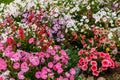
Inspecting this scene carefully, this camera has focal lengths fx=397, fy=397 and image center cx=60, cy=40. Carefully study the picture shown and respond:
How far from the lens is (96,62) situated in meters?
6.74

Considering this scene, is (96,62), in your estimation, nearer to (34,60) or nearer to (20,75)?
(34,60)

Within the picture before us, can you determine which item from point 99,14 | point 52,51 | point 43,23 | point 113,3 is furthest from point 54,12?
point 52,51

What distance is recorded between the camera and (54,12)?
344 inches

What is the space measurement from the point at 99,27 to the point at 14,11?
7.11 feet

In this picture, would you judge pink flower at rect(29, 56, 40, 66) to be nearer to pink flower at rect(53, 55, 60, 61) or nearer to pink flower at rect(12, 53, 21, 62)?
pink flower at rect(12, 53, 21, 62)

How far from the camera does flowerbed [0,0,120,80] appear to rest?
247 inches

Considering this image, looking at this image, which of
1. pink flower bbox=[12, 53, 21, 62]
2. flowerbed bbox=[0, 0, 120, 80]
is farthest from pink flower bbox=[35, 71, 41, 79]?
pink flower bbox=[12, 53, 21, 62]

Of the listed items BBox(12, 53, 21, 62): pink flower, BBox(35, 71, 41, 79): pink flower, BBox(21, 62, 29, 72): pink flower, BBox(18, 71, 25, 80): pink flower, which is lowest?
BBox(35, 71, 41, 79): pink flower

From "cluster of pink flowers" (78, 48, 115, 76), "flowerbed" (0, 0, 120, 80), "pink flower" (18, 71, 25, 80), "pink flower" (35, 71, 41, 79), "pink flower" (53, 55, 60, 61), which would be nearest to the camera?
"pink flower" (18, 71, 25, 80)

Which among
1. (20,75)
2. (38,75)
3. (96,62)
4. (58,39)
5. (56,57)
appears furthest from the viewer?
(58,39)

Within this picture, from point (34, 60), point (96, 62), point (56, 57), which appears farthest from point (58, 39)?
point (34, 60)

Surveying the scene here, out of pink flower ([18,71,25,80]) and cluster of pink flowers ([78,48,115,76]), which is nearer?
pink flower ([18,71,25,80])

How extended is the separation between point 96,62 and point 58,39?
1.60m

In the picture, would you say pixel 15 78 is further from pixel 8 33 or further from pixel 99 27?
pixel 99 27
